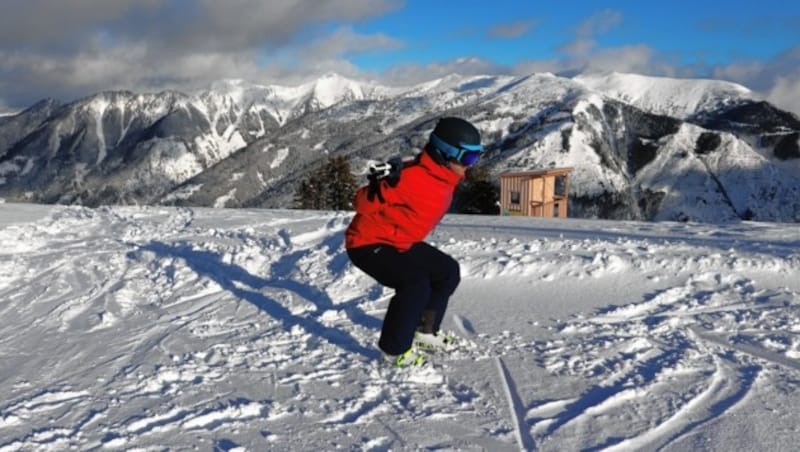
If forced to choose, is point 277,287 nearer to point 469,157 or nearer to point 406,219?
point 406,219

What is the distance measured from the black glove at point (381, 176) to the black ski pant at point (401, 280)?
405 millimetres

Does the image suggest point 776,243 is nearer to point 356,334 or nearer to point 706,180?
point 356,334

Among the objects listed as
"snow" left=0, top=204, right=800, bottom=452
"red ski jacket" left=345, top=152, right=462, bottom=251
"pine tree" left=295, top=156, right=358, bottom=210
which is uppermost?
"pine tree" left=295, top=156, right=358, bottom=210

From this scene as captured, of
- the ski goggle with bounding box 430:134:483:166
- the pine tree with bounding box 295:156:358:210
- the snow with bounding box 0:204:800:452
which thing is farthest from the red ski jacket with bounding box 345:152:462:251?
the pine tree with bounding box 295:156:358:210

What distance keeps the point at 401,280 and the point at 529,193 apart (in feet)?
82.1

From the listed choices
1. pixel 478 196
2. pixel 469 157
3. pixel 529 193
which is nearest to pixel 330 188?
pixel 478 196

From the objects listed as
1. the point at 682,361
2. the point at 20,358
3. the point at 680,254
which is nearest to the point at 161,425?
the point at 20,358

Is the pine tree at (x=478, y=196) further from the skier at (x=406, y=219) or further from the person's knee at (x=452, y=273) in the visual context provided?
the skier at (x=406, y=219)

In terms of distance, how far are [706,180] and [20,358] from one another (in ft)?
407

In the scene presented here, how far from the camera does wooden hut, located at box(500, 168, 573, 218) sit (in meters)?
28.9

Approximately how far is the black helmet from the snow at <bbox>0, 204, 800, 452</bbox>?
5.15 ft

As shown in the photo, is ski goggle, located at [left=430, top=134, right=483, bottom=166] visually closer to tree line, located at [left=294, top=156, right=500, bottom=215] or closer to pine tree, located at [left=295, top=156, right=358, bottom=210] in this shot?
tree line, located at [left=294, top=156, right=500, bottom=215]

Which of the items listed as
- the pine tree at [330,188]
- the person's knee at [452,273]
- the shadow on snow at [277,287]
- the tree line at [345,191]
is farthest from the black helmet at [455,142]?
the pine tree at [330,188]

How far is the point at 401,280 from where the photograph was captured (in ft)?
15.3
